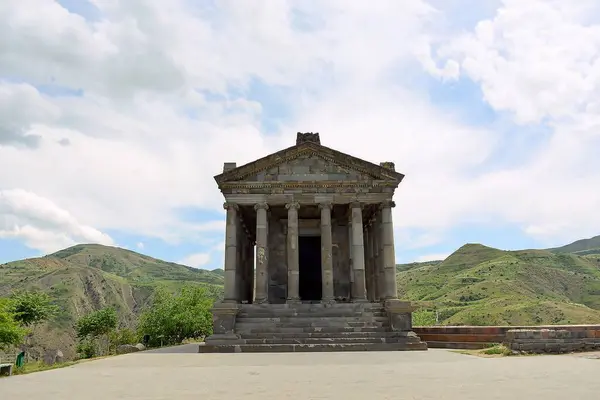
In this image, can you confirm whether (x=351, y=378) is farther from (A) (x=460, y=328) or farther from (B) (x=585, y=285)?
(B) (x=585, y=285)

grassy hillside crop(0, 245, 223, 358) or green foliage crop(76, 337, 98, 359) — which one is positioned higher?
grassy hillside crop(0, 245, 223, 358)

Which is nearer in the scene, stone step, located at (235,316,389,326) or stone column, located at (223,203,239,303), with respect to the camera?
stone step, located at (235,316,389,326)

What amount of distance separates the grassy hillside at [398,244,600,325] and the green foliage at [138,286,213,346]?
125 feet

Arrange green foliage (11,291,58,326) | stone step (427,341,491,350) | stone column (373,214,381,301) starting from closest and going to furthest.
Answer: stone step (427,341,491,350) < stone column (373,214,381,301) < green foliage (11,291,58,326)

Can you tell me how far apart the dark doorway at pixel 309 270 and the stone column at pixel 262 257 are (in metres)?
5.86

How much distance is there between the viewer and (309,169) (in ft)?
81.7

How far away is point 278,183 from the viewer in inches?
953

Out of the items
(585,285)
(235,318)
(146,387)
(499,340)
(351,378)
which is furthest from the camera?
(585,285)

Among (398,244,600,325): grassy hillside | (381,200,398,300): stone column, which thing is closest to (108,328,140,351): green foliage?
(381,200,398,300): stone column

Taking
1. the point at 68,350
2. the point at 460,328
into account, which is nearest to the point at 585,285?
the point at 460,328

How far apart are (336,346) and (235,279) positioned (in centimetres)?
711

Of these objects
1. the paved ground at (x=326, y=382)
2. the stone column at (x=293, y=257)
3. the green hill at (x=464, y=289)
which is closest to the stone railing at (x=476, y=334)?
the paved ground at (x=326, y=382)

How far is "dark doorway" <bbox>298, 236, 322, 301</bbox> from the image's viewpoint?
2936cm

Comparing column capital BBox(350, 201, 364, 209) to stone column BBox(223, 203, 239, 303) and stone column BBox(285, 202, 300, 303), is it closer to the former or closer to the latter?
stone column BBox(285, 202, 300, 303)
